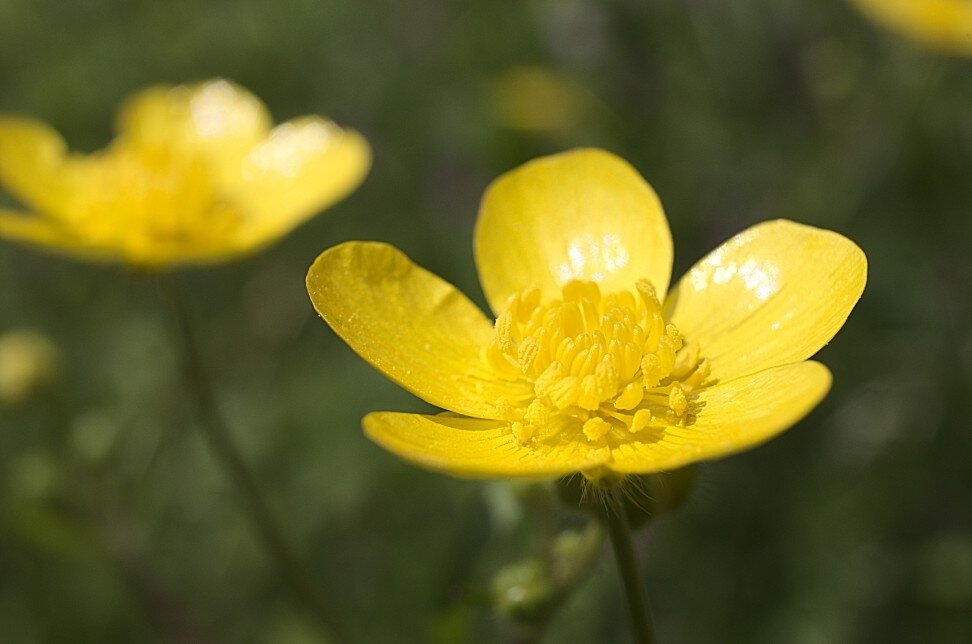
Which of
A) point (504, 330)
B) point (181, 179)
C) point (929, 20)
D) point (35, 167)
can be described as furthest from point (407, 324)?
point (929, 20)

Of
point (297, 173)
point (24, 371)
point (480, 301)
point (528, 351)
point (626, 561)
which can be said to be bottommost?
point (480, 301)

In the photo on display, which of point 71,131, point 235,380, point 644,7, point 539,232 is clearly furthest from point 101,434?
point 644,7

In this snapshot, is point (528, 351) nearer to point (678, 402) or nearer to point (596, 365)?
point (596, 365)

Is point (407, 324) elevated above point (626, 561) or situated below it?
above

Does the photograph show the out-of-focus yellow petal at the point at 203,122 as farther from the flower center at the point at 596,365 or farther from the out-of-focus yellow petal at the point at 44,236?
the flower center at the point at 596,365

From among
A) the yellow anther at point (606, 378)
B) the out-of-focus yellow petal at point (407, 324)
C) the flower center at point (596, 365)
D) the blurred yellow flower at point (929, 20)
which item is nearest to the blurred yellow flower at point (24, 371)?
the out-of-focus yellow petal at point (407, 324)

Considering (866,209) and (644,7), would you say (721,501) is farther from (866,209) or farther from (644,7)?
(644,7)
